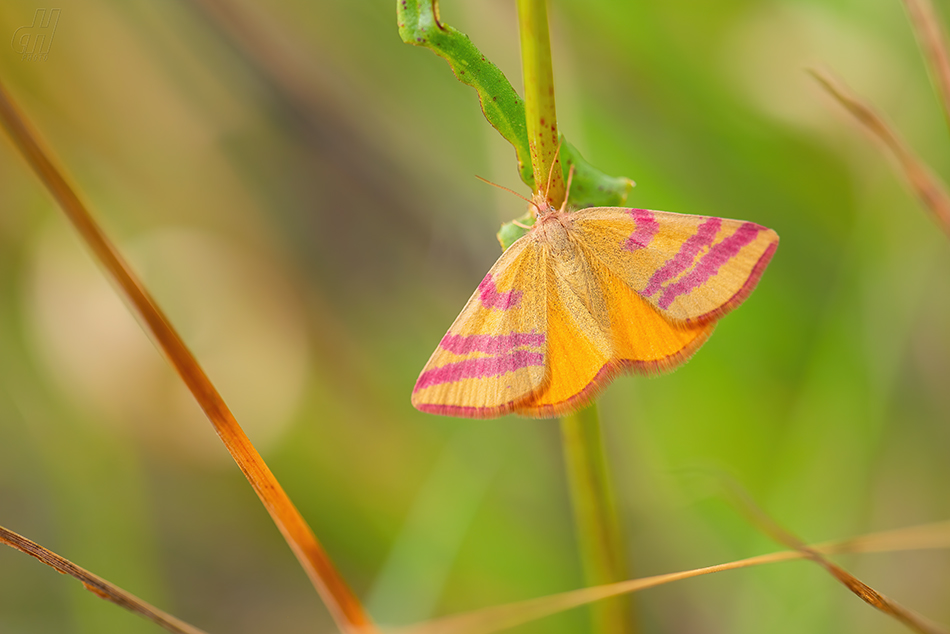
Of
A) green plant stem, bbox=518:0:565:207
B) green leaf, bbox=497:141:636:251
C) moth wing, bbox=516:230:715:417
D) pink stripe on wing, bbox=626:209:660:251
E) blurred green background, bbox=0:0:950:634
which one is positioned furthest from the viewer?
blurred green background, bbox=0:0:950:634

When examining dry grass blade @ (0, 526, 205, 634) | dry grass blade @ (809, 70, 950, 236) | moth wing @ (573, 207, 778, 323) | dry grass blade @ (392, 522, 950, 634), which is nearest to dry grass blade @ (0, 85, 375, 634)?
dry grass blade @ (0, 526, 205, 634)

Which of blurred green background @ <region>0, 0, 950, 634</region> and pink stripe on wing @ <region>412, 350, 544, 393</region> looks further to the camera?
blurred green background @ <region>0, 0, 950, 634</region>

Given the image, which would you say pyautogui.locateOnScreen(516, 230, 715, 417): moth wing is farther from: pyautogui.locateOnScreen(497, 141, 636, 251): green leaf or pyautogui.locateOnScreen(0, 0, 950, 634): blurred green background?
pyautogui.locateOnScreen(0, 0, 950, 634): blurred green background

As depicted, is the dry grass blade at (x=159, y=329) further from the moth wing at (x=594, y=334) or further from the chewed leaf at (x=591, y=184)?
the chewed leaf at (x=591, y=184)

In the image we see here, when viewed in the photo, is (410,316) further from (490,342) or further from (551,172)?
(551,172)

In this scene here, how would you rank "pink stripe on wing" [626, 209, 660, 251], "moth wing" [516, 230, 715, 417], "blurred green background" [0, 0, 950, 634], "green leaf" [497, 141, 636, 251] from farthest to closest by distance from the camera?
1. "blurred green background" [0, 0, 950, 634]
2. "pink stripe on wing" [626, 209, 660, 251]
3. "moth wing" [516, 230, 715, 417]
4. "green leaf" [497, 141, 636, 251]

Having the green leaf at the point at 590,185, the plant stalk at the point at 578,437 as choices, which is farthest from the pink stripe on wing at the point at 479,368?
the green leaf at the point at 590,185

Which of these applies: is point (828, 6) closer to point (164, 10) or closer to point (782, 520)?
point (782, 520)
